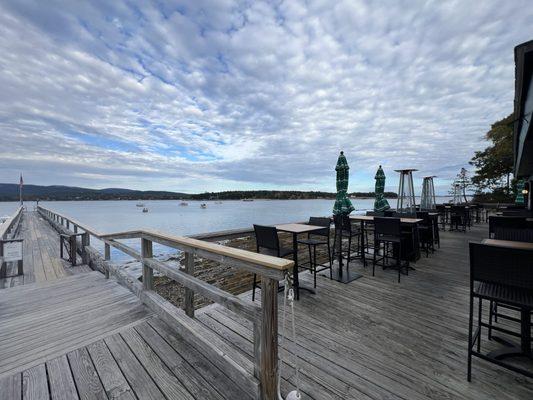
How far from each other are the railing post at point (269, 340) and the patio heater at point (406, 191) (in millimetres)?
8437

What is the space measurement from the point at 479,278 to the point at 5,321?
483 cm

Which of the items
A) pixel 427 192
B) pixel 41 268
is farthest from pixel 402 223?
pixel 427 192

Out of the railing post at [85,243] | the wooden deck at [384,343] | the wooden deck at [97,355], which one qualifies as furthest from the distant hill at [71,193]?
the wooden deck at [384,343]

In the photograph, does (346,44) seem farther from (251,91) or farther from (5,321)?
(5,321)

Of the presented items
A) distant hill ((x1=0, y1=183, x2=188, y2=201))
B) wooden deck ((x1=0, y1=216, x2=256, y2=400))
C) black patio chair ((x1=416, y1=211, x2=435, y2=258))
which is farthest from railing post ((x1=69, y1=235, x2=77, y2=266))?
distant hill ((x1=0, y1=183, x2=188, y2=201))

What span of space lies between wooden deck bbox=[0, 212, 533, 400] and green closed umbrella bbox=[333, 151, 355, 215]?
179 cm

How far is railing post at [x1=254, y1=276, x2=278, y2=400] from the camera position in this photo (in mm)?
1302

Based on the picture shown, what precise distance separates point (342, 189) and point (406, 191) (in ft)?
16.7

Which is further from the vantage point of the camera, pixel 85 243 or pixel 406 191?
pixel 406 191

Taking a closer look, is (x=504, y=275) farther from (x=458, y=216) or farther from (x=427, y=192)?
(x=427, y=192)

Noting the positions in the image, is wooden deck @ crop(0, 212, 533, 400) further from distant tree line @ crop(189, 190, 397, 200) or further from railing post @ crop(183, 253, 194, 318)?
distant tree line @ crop(189, 190, 397, 200)

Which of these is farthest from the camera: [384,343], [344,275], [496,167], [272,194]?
[272,194]

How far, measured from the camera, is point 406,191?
8.43 meters

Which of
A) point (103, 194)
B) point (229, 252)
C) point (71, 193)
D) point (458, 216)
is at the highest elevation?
point (71, 193)
